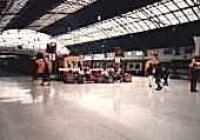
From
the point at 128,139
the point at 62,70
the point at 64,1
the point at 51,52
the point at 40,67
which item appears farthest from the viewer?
the point at 64,1

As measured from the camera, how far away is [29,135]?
392 inches

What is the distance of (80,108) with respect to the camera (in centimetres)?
1645

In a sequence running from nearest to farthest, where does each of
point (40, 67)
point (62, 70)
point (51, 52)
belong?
point (40, 67)
point (51, 52)
point (62, 70)

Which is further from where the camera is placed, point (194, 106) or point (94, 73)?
A: point (94, 73)

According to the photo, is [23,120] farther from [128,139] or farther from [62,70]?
[62,70]

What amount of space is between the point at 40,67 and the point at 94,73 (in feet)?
27.7

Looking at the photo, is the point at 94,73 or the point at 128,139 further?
the point at 94,73

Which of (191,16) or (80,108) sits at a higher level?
(191,16)

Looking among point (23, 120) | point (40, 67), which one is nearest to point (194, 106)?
point (23, 120)

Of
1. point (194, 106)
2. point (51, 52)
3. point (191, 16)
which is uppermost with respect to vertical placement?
point (191, 16)

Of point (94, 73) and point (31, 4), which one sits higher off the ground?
point (31, 4)

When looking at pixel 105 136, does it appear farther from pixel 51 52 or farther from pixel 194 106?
pixel 51 52

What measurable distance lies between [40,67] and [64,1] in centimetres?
1433

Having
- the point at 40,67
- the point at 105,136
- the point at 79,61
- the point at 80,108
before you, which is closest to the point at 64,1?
the point at 79,61
